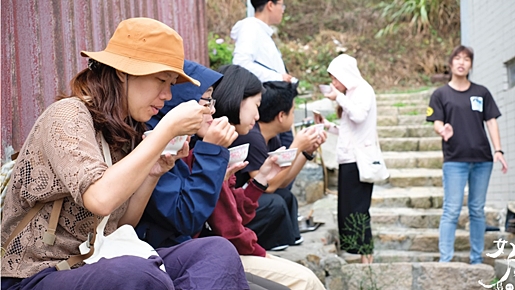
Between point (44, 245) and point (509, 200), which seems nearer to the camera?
point (44, 245)

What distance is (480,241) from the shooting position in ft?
20.1

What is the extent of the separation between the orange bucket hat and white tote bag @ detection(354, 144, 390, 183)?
11.5 ft

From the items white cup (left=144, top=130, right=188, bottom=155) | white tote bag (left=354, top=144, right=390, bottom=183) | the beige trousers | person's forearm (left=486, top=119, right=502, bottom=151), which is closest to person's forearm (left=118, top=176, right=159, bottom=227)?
white cup (left=144, top=130, right=188, bottom=155)

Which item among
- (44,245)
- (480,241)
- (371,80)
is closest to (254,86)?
(44,245)

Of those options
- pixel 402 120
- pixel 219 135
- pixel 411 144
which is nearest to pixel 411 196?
pixel 411 144

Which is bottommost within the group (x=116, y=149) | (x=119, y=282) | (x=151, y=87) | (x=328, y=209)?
(x=328, y=209)

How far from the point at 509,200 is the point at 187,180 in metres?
5.73

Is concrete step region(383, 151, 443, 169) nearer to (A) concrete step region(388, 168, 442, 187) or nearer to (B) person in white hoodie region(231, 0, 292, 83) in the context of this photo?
(A) concrete step region(388, 168, 442, 187)

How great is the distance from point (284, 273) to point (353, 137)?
9.17 ft

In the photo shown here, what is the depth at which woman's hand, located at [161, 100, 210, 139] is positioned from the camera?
6.97ft

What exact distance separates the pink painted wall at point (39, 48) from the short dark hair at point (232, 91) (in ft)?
2.24

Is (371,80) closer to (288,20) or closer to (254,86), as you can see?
(288,20)

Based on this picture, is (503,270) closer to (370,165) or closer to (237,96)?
(370,165)

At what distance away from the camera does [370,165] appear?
5629 mm
